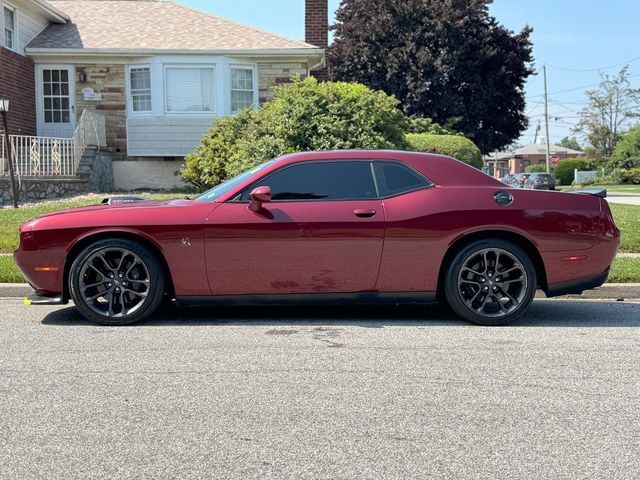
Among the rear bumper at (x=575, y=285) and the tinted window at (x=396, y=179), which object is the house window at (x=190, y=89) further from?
the rear bumper at (x=575, y=285)

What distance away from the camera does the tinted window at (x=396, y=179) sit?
6.48 meters

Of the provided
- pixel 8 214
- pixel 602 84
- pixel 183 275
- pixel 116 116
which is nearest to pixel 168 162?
pixel 116 116

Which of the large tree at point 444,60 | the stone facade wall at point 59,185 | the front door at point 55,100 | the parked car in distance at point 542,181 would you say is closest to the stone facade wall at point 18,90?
the front door at point 55,100

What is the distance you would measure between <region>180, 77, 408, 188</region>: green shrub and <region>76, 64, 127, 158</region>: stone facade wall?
6.23m

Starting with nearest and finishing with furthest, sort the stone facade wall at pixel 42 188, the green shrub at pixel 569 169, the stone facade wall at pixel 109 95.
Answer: the stone facade wall at pixel 42 188 < the stone facade wall at pixel 109 95 < the green shrub at pixel 569 169

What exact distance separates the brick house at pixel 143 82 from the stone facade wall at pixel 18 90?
3cm

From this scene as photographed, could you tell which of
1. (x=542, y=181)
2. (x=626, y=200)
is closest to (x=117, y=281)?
(x=626, y=200)

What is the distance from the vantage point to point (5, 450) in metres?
3.57

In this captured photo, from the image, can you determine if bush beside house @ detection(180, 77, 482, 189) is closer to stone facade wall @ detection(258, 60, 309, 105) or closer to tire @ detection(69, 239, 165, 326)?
stone facade wall @ detection(258, 60, 309, 105)

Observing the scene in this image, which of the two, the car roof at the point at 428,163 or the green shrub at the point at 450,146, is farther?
the green shrub at the point at 450,146

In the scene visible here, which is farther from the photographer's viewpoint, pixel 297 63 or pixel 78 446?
pixel 297 63

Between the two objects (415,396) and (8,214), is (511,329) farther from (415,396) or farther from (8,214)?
(8,214)

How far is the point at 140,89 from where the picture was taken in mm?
20281

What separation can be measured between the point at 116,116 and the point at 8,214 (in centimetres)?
722
